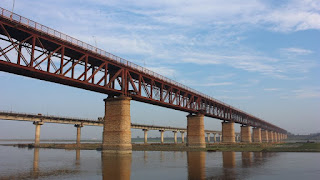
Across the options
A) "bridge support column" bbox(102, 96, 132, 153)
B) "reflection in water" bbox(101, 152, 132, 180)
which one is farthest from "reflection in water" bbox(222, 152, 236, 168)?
"bridge support column" bbox(102, 96, 132, 153)

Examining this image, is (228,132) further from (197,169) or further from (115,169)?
(115,169)

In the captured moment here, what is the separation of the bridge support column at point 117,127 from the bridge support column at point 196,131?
131ft

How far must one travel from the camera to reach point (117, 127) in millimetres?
57375

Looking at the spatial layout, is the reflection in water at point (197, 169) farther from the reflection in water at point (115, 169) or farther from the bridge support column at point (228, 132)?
the bridge support column at point (228, 132)

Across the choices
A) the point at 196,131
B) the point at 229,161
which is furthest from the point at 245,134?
the point at 229,161

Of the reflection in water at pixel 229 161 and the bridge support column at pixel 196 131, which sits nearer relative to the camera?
the reflection in water at pixel 229 161

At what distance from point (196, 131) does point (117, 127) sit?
1724 inches

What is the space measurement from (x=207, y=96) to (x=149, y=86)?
Answer: 3876 cm

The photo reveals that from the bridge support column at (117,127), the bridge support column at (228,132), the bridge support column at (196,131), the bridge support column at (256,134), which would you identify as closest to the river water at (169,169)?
the bridge support column at (117,127)

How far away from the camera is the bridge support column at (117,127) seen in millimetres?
56969

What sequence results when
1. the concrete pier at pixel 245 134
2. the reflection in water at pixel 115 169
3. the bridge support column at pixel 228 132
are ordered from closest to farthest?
the reflection in water at pixel 115 169 < the bridge support column at pixel 228 132 < the concrete pier at pixel 245 134

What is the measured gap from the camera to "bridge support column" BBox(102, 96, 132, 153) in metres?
57.0

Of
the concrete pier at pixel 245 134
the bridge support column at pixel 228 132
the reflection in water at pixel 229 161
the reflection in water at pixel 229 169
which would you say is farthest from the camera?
the concrete pier at pixel 245 134

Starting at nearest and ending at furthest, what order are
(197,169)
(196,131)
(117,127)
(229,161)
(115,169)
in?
(197,169) < (115,169) < (229,161) < (117,127) < (196,131)
